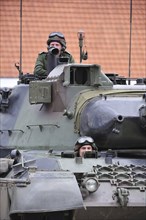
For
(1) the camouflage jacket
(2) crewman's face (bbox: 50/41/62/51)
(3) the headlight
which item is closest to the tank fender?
(3) the headlight

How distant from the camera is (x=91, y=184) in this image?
420 inches

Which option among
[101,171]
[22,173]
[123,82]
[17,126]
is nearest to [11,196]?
[22,173]

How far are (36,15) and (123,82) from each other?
13.7 m

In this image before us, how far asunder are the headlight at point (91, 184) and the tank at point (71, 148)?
1 cm

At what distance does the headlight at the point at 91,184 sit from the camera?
1063 centimetres

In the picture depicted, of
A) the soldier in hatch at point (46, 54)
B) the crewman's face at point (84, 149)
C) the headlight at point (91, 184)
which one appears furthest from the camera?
the soldier in hatch at point (46, 54)

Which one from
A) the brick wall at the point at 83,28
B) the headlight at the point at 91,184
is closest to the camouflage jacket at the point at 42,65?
the headlight at the point at 91,184

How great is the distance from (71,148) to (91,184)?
7.14 ft

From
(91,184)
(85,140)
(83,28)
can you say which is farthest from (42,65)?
(83,28)

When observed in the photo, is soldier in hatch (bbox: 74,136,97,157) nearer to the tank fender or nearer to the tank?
the tank

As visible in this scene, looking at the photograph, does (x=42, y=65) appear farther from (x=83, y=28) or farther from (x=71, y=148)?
(x=83, y=28)

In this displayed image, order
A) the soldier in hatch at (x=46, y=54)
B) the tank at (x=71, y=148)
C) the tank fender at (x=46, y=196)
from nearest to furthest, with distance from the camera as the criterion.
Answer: the tank fender at (x=46, y=196)
the tank at (x=71, y=148)
the soldier in hatch at (x=46, y=54)

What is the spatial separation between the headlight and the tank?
1cm

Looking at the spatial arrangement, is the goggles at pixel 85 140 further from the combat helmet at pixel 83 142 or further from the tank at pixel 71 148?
the tank at pixel 71 148
